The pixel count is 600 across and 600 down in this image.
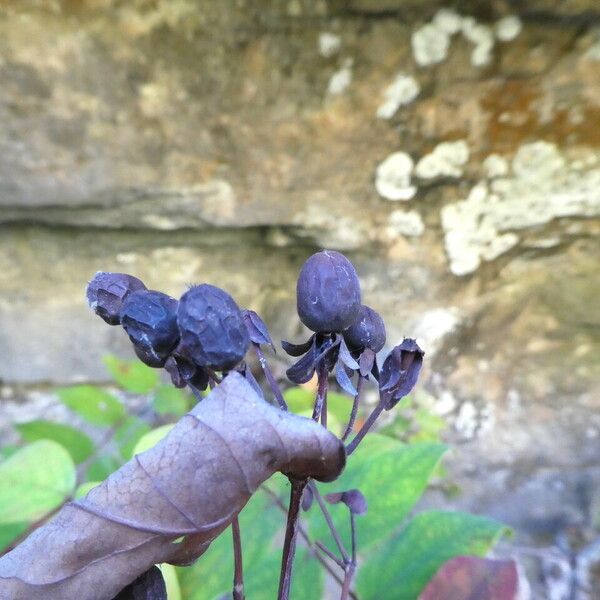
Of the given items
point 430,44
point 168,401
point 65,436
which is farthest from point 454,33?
point 65,436

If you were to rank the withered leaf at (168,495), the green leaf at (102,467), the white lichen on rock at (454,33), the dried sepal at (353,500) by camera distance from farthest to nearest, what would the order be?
1. the white lichen on rock at (454,33)
2. the green leaf at (102,467)
3. the dried sepal at (353,500)
4. the withered leaf at (168,495)

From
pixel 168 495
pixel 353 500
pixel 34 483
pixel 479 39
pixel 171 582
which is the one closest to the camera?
pixel 168 495

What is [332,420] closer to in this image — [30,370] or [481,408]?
[481,408]

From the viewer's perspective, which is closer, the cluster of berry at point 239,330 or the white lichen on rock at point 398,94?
the cluster of berry at point 239,330

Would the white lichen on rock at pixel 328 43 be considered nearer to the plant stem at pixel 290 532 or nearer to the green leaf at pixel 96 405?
the green leaf at pixel 96 405

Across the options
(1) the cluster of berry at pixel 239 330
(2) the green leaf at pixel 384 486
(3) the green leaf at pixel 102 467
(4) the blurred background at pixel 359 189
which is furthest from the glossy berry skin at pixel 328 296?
(4) the blurred background at pixel 359 189

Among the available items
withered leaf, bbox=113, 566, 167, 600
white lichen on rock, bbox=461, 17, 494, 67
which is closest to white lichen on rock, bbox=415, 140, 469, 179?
white lichen on rock, bbox=461, 17, 494, 67

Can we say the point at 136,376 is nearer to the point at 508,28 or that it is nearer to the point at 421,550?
the point at 421,550
